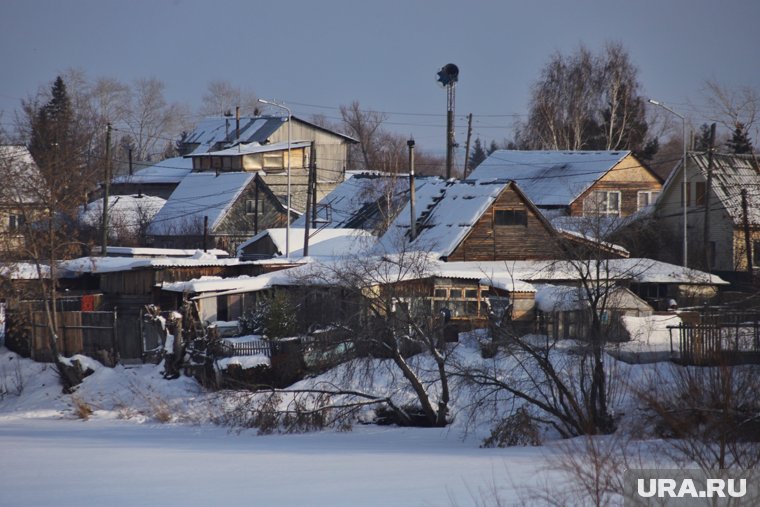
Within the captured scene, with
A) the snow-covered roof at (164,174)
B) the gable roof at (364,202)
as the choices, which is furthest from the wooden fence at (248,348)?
the snow-covered roof at (164,174)

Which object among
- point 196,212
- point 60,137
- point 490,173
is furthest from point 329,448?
point 60,137

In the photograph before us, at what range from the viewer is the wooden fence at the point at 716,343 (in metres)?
17.0

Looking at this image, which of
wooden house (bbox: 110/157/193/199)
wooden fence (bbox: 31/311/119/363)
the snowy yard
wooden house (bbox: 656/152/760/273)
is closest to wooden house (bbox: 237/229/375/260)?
wooden fence (bbox: 31/311/119/363)

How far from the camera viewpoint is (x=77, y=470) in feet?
50.2

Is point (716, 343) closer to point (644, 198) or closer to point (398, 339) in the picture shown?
point (398, 339)

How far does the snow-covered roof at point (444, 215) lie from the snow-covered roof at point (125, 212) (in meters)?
25.3

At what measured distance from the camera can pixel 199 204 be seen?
189 feet

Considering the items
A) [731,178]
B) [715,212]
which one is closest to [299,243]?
[715,212]

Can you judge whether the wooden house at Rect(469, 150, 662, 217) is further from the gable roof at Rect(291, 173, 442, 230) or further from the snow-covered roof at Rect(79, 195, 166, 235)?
the snow-covered roof at Rect(79, 195, 166, 235)

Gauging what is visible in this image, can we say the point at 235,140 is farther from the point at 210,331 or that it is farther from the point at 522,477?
the point at 522,477

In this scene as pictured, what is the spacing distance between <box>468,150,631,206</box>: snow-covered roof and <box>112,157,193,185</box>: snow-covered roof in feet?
109

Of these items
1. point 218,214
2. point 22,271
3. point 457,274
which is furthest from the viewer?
point 218,214

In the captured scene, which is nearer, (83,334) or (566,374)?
(566,374)

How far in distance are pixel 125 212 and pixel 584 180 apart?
31909 mm
